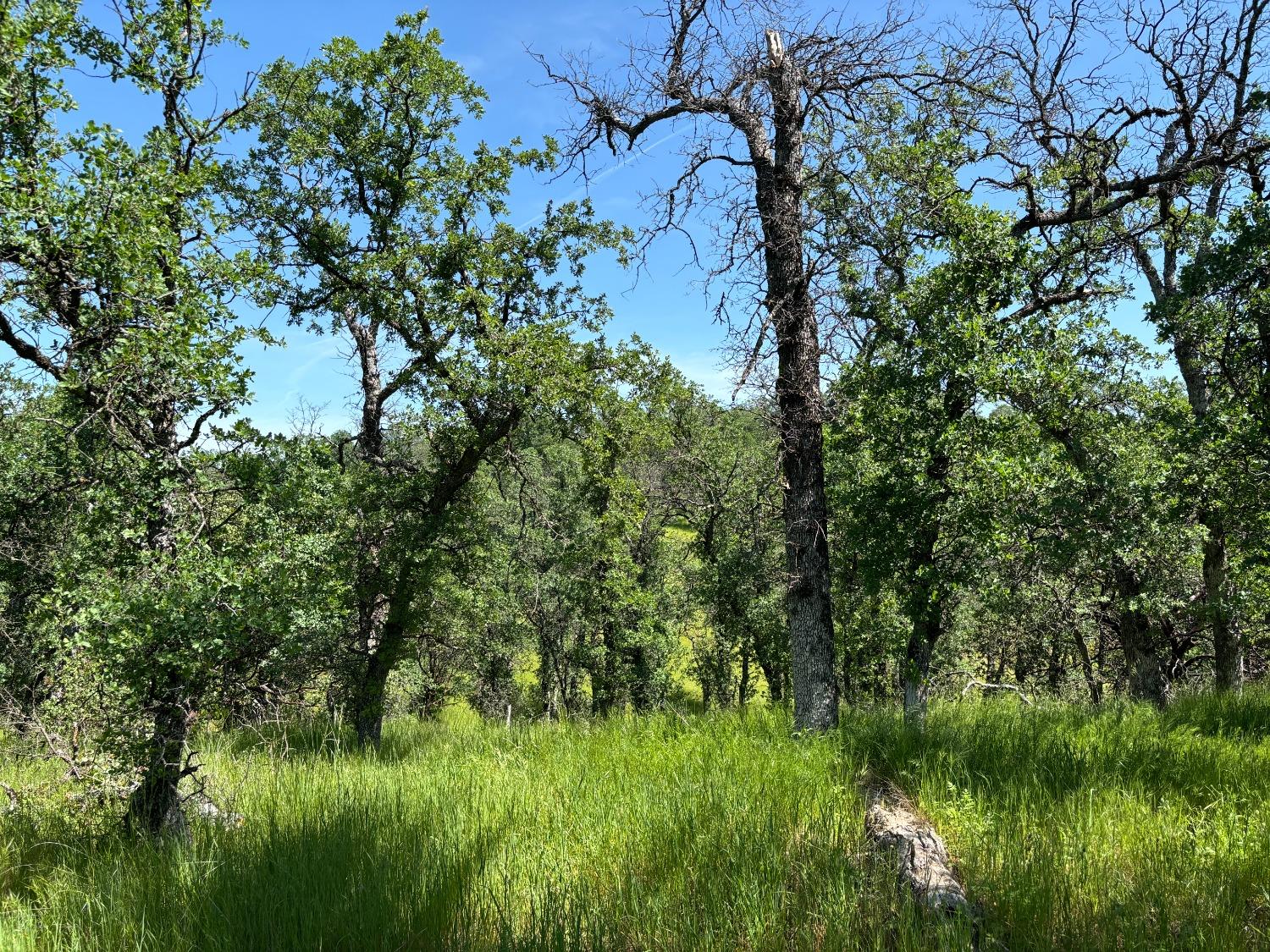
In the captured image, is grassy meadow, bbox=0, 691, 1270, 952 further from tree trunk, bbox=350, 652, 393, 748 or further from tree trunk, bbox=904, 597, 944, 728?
tree trunk, bbox=350, 652, 393, 748

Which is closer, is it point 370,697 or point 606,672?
point 370,697

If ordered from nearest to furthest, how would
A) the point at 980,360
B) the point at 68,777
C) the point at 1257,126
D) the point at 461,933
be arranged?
the point at 461,933 → the point at 68,777 → the point at 1257,126 → the point at 980,360

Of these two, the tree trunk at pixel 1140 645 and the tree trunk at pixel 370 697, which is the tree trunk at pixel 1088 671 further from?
the tree trunk at pixel 370 697

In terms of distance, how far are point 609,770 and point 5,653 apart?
13.1 m

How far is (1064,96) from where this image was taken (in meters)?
7.20

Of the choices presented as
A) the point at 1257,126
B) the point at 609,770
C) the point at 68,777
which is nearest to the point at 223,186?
the point at 68,777

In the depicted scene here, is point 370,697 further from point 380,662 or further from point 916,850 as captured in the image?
point 916,850

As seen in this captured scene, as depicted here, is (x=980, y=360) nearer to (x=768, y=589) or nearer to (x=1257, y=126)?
(x=1257, y=126)

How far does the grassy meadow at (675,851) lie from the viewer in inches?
132

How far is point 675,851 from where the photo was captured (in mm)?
4168

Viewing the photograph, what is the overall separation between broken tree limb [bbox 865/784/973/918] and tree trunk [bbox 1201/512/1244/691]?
31.3 ft

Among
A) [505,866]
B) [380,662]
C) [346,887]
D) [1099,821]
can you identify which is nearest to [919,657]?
[1099,821]

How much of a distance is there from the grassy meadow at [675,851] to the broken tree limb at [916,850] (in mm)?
132

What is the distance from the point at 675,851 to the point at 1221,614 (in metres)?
11.7
